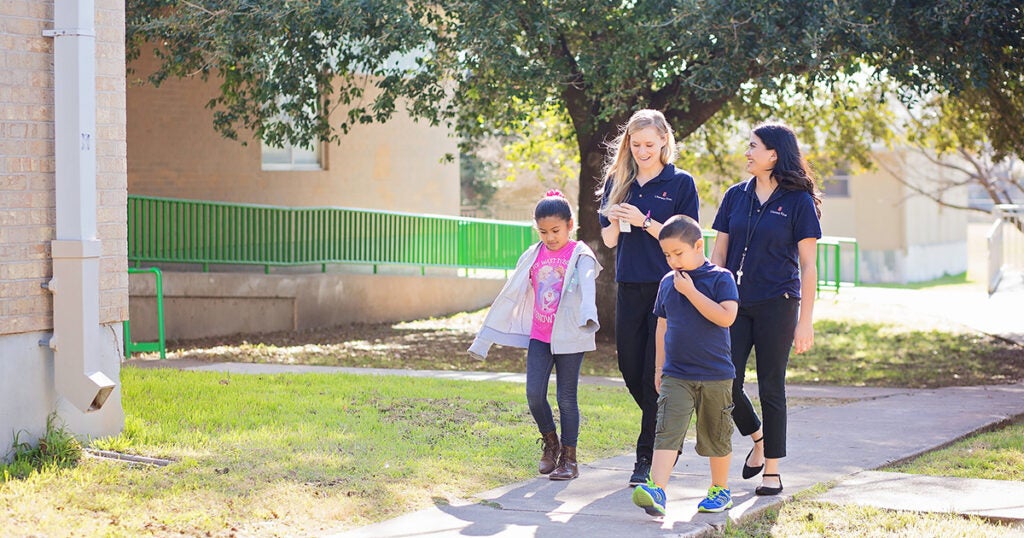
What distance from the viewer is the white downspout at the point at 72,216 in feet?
21.0

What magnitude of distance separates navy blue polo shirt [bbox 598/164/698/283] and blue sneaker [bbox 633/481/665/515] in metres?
1.12

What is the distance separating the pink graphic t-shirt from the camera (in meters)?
6.32

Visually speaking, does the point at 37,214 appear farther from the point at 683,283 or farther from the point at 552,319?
the point at 683,283

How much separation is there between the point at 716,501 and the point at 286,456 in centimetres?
239

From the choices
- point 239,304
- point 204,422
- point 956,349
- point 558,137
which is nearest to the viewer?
point 204,422

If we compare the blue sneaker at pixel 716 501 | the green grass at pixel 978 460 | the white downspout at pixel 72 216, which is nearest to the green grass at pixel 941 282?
the green grass at pixel 978 460

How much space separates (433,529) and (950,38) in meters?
8.65

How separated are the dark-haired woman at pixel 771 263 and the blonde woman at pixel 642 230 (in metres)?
0.30

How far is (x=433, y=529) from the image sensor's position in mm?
5195

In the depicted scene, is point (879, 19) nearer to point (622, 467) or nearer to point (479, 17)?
point (479, 17)

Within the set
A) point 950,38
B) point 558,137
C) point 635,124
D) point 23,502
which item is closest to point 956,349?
point 950,38

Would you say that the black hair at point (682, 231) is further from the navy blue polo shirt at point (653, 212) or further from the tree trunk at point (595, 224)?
the tree trunk at point (595, 224)

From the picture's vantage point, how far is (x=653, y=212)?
19.5 feet

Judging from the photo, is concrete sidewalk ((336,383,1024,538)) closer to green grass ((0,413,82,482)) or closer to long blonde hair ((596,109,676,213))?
long blonde hair ((596,109,676,213))
